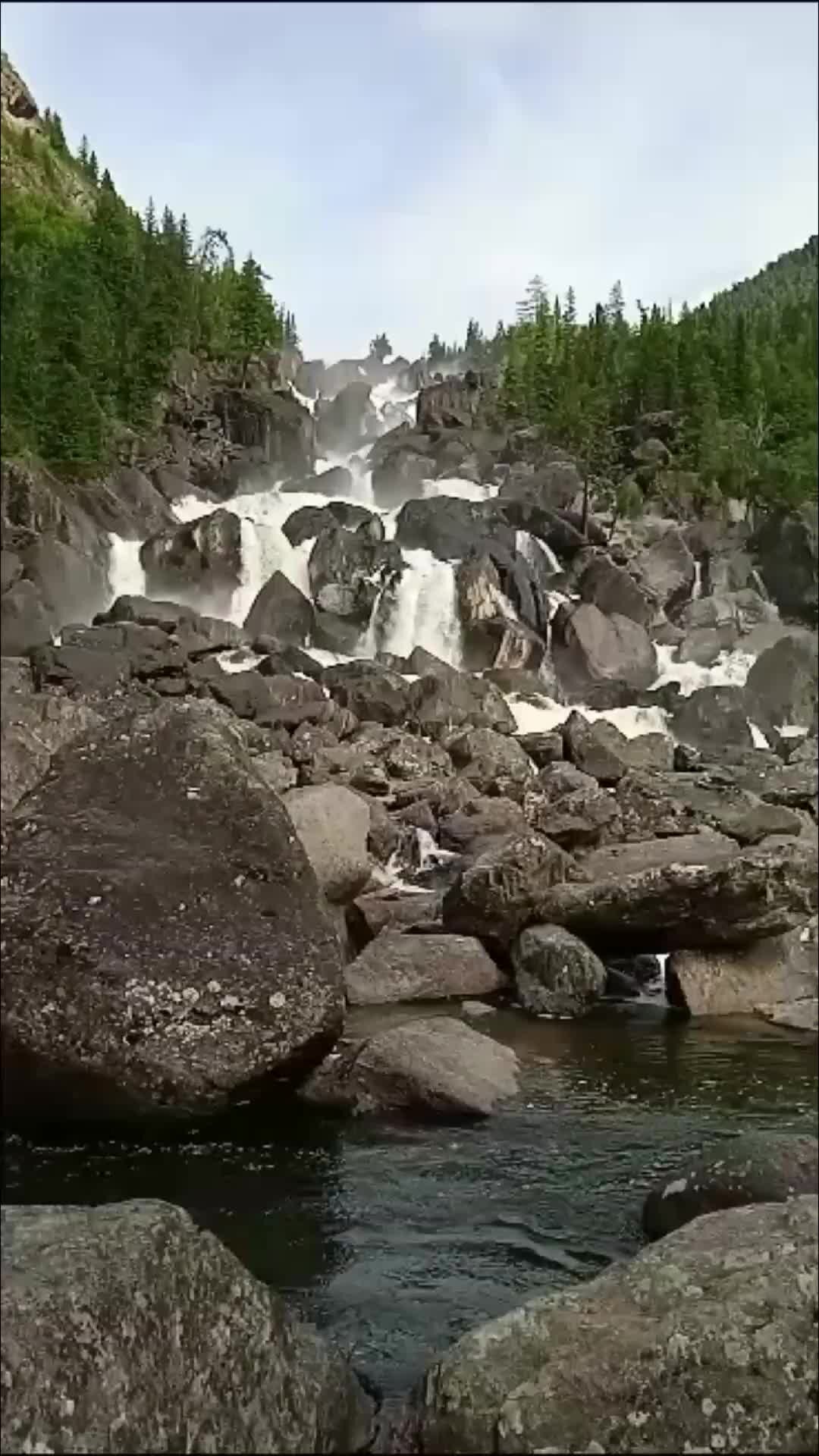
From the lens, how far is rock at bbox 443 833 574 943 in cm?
1372

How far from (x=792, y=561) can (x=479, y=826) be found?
3091 centimetres

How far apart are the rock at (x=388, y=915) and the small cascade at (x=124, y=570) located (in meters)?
21.4

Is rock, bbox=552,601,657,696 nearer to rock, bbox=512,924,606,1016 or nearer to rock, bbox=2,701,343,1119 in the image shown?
rock, bbox=512,924,606,1016

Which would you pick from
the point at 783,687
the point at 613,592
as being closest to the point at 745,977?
the point at 783,687

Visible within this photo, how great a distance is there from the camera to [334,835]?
14.0 m

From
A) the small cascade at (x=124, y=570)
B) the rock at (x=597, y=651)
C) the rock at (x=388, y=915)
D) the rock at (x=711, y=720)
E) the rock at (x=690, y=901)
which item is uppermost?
the small cascade at (x=124, y=570)

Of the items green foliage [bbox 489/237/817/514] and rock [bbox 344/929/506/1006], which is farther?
green foliage [bbox 489/237/817/514]

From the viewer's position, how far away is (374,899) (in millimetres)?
15398

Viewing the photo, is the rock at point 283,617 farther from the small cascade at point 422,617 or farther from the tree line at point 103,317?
the tree line at point 103,317

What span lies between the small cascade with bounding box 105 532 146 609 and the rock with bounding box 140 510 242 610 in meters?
0.22

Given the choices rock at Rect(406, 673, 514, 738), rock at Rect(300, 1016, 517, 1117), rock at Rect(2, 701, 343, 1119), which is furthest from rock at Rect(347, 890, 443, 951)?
rock at Rect(406, 673, 514, 738)

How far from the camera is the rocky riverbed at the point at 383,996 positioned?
5168mm

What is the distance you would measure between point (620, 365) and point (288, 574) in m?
33.6

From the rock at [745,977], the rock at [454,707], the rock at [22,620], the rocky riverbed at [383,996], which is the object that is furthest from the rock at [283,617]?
the rock at [745,977]
